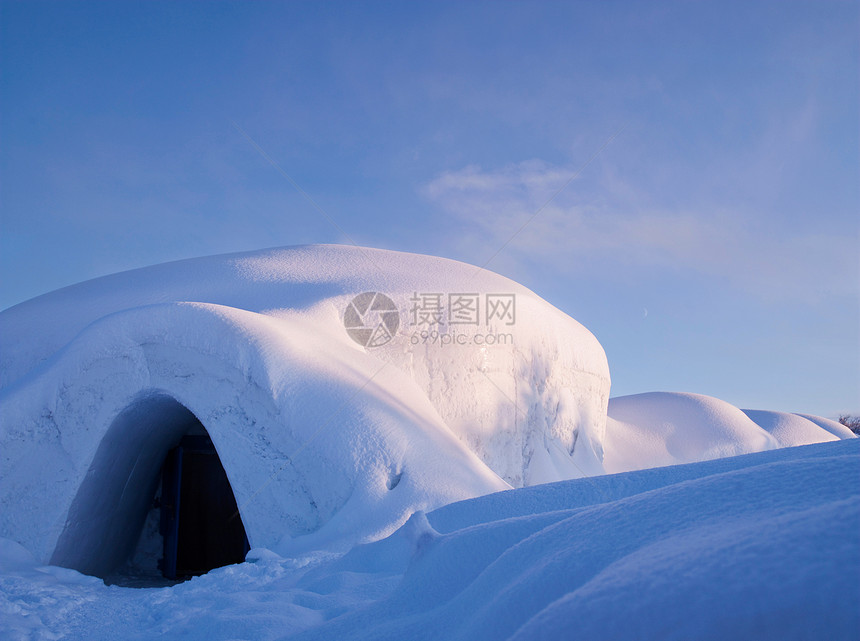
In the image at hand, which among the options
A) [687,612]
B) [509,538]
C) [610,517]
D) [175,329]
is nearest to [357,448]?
[175,329]

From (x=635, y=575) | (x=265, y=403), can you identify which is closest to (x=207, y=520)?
(x=265, y=403)

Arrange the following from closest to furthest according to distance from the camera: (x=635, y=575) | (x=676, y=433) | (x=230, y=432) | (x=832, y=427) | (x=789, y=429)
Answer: (x=635, y=575)
(x=230, y=432)
(x=676, y=433)
(x=789, y=429)
(x=832, y=427)

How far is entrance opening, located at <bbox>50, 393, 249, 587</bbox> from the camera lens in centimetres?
545

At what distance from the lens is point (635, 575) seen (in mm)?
973

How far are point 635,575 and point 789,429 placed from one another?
22.2 meters

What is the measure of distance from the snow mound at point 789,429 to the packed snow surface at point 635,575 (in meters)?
19.5

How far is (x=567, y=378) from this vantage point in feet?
38.7

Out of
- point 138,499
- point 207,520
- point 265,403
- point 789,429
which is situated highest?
point 265,403

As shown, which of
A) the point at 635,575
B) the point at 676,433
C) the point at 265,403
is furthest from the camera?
the point at 676,433

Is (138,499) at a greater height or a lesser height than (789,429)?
lesser

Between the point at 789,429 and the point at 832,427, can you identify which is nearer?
the point at 789,429

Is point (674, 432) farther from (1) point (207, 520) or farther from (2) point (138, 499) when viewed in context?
(2) point (138, 499)

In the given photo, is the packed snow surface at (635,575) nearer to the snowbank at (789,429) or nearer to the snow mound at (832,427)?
the snowbank at (789,429)

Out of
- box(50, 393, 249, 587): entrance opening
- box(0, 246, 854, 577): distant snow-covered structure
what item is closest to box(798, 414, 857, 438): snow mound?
box(0, 246, 854, 577): distant snow-covered structure
